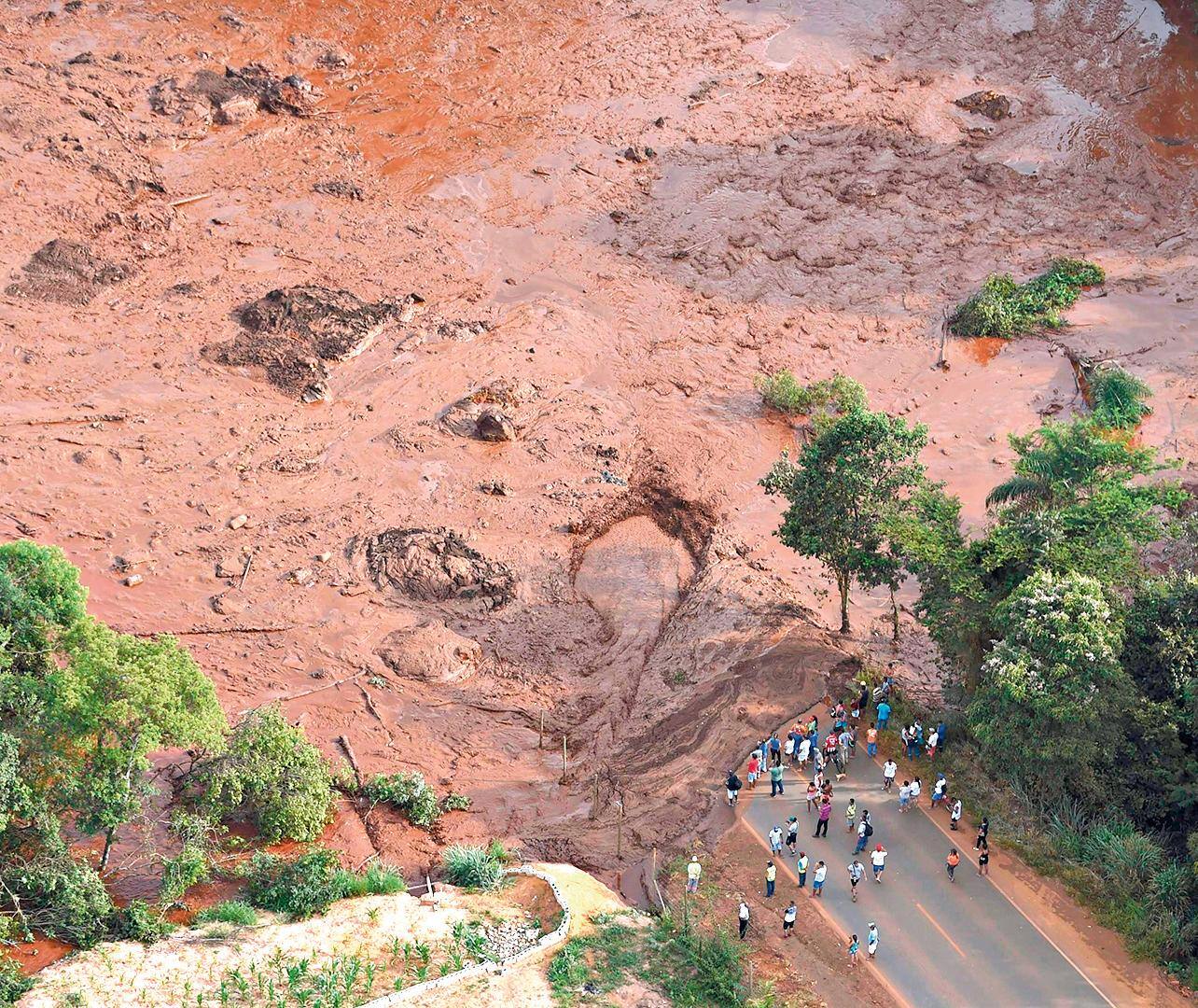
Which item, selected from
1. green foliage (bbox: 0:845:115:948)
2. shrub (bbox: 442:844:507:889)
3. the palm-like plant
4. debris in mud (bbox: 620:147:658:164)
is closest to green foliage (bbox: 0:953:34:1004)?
green foliage (bbox: 0:845:115:948)

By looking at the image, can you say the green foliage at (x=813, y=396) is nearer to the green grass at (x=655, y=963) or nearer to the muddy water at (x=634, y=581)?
the muddy water at (x=634, y=581)

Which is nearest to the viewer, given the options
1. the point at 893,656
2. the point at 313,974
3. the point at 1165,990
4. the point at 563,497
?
the point at 313,974

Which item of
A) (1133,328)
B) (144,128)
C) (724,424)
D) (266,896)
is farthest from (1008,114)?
(266,896)

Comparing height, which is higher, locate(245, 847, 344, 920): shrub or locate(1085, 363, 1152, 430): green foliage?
locate(1085, 363, 1152, 430): green foliage

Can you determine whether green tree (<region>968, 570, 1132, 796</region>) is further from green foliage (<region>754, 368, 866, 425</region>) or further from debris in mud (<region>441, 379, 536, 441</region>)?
debris in mud (<region>441, 379, 536, 441</region>)

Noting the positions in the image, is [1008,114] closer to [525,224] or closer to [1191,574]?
[525,224]

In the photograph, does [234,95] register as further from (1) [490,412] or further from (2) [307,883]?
(2) [307,883]
